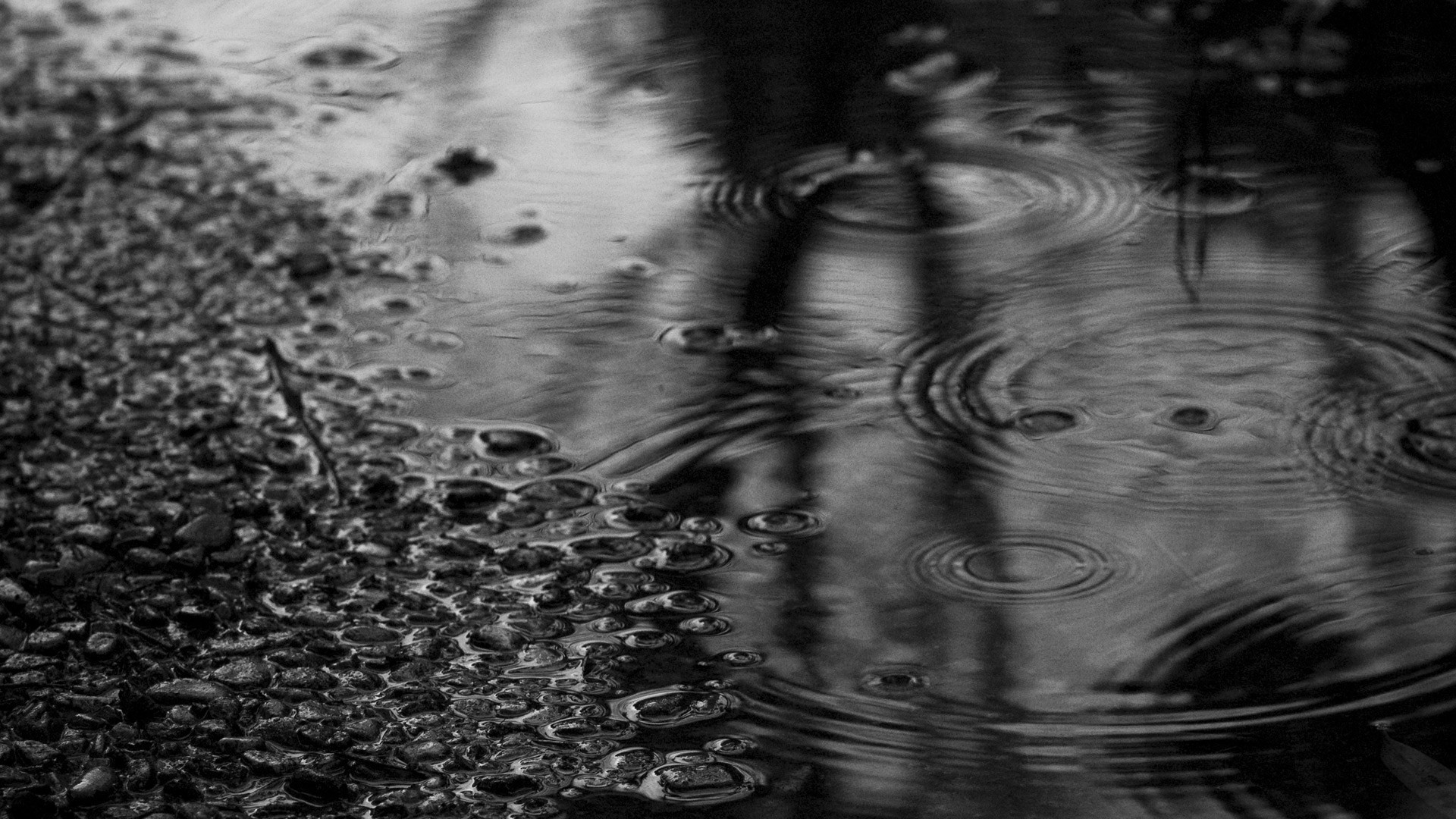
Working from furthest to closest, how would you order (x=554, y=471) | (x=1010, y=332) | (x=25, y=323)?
(x=25, y=323) → (x=1010, y=332) → (x=554, y=471)

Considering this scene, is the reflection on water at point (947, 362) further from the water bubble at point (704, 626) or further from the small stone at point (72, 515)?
the small stone at point (72, 515)

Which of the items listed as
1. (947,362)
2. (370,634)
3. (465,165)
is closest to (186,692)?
(370,634)

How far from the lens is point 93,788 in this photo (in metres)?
1.39

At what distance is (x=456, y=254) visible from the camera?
231 cm

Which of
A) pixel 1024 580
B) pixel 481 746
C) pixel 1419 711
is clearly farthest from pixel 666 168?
pixel 1419 711

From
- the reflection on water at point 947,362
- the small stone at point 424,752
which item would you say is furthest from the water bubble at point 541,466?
the small stone at point 424,752

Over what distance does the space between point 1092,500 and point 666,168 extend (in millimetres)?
999

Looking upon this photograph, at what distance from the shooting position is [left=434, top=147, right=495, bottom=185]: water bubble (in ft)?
8.26

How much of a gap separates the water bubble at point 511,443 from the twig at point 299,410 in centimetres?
16

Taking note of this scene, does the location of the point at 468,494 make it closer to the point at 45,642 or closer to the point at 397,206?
the point at 45,642

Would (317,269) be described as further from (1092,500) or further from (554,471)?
(1092,500)

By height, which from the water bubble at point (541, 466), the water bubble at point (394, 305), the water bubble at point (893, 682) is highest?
the water bubble at point (394, 305)

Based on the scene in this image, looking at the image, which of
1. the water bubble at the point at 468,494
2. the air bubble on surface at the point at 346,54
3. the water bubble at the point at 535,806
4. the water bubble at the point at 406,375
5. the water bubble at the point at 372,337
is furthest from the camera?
the air bubble on surface at the point at 346,54

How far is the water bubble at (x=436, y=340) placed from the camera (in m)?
2.09
